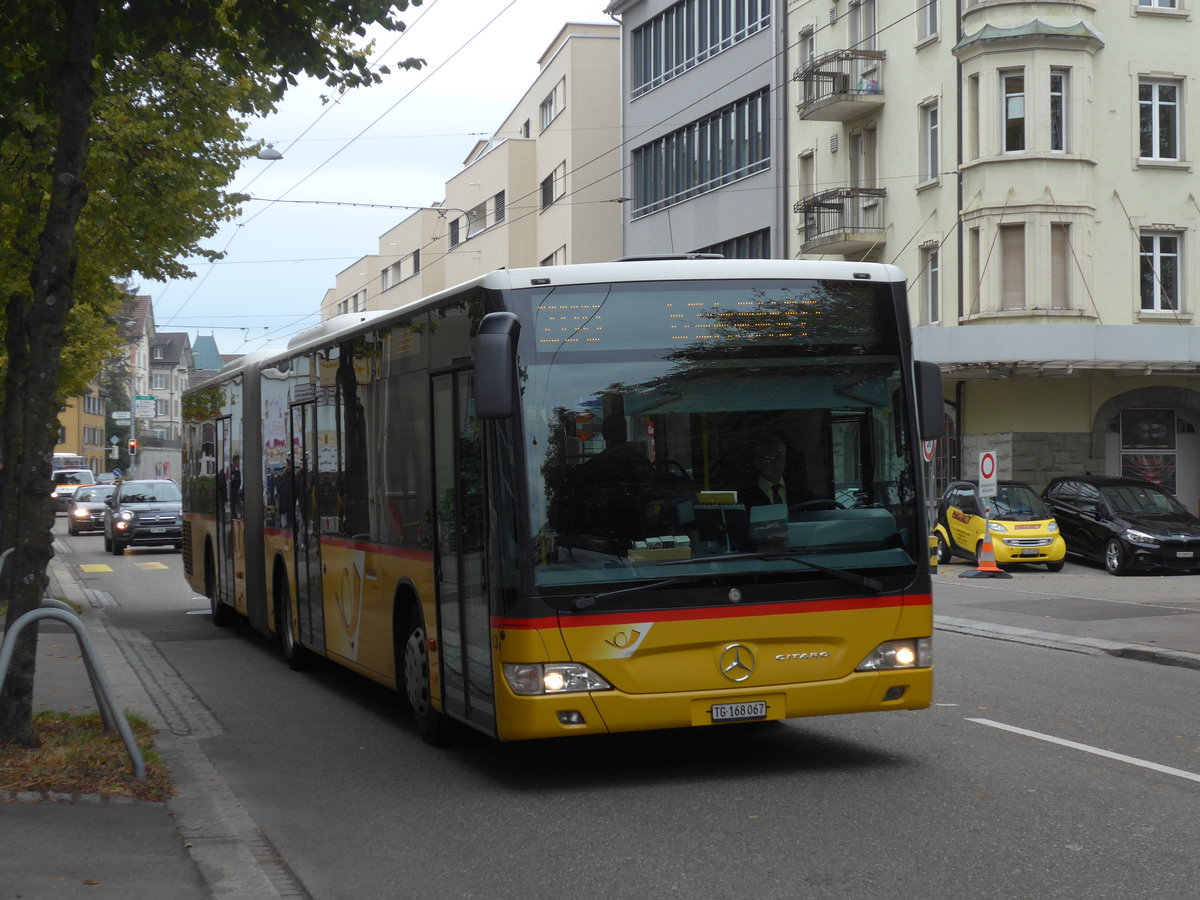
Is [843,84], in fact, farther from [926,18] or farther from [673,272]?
[673,272]

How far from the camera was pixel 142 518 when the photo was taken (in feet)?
123

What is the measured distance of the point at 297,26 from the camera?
34.3ft

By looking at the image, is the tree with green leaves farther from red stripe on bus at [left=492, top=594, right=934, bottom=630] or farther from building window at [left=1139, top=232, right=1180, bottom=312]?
building window at [left=1139, top=232, right=1180, bottom=312]

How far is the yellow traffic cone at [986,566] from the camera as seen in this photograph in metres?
26.5

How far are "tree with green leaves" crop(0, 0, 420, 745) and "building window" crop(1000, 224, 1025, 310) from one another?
17721 mm

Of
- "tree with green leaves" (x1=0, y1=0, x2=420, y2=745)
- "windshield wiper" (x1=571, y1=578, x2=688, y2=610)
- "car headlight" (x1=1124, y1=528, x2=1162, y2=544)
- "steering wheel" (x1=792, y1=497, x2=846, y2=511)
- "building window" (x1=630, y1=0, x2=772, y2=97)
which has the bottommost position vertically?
"car headlight" (x1=1124, y1=528, x2=1162, y2=544)

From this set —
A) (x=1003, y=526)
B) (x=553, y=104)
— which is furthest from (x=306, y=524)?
(x=553, y=104)

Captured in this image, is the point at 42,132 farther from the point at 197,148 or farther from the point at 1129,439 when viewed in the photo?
the point at 1129,439

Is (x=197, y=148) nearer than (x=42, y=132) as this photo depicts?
No

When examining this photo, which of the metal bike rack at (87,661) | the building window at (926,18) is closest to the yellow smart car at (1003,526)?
the building window at (926,18)

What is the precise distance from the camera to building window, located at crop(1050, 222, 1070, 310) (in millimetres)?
32844

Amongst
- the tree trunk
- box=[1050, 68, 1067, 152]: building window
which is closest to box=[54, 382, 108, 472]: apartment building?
box=[1050, 68, 1067, 152]: building window

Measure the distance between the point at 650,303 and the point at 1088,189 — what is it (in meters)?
26.6

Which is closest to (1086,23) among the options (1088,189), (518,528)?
(1088,189)
